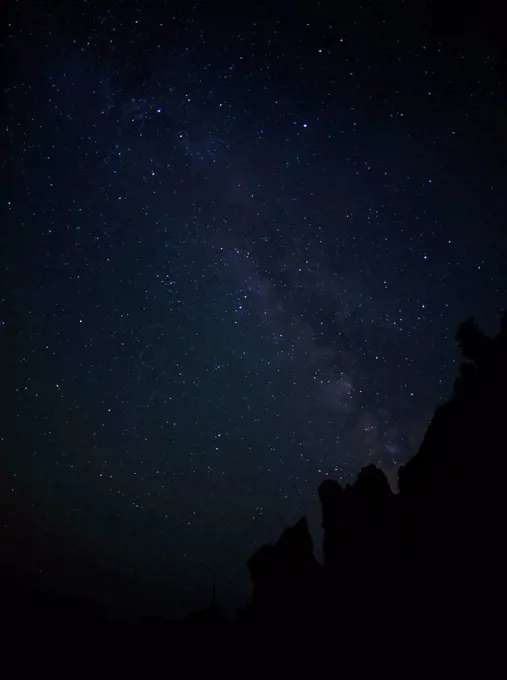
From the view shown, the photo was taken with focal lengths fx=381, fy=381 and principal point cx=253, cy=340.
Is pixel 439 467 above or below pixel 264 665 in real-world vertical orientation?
above

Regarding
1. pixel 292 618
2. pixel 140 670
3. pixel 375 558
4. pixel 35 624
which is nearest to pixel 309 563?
pixel 292 618

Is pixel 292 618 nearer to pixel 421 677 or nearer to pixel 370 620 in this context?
pixel 370 620

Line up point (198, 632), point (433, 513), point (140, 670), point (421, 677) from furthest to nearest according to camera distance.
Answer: point (198, 632), point (140, 670), point (433, 513), point (421, 677)

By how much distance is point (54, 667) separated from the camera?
32.2 meters

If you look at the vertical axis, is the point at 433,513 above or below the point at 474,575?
above

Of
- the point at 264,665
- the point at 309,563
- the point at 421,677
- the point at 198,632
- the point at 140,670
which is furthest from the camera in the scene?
the point at 198,632

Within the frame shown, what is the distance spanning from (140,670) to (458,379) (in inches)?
1283

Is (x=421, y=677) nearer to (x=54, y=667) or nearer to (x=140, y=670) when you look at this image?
(x=140, y=670)

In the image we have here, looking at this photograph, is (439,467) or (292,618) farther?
(292,618)

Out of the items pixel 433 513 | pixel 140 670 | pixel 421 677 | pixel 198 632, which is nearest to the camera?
pixel 421 677

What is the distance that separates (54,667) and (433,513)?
34824 mm

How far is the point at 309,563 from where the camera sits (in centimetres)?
2780

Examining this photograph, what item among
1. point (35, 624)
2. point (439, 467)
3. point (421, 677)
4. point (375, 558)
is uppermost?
point (35, 624)

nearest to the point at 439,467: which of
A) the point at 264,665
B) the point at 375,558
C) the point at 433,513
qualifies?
the point at 433,513
